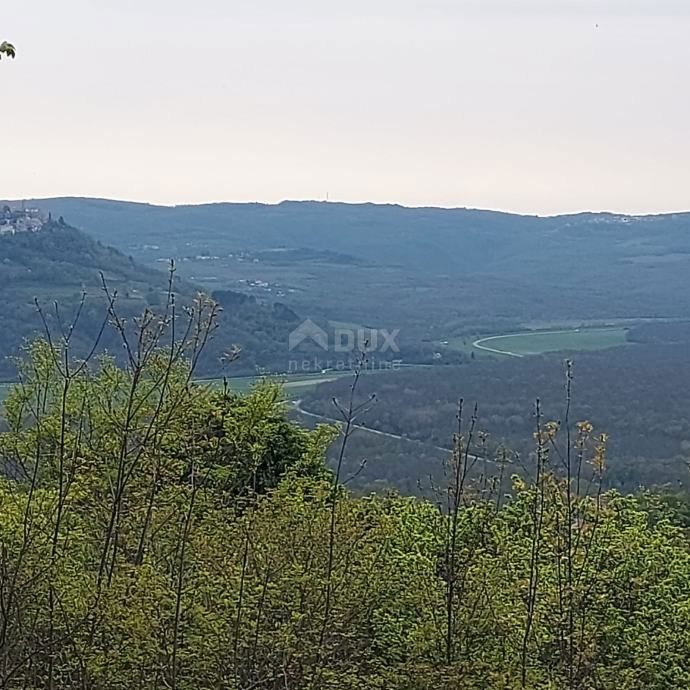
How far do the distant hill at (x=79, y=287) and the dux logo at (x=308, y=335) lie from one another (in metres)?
0.33

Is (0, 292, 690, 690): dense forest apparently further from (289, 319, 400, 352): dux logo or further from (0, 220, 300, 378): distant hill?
(289, 319, 400, 352): dux logo

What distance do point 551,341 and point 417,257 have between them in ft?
132

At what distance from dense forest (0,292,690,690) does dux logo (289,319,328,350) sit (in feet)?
105

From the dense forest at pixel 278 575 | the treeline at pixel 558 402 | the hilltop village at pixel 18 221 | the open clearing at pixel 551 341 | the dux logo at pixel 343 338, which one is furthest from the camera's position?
the hilltop village at pixel 18 221

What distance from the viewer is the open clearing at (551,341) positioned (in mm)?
46062

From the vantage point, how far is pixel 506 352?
4581cm

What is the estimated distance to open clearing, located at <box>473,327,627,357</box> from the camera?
46.1 metres

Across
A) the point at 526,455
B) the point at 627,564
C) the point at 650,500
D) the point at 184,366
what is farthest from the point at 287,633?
the point at 526,455

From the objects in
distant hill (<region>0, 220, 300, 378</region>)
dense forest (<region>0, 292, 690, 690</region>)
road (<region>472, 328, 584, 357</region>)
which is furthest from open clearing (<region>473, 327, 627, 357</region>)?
dense forest (<region>0, 292, 690, 690</region>)

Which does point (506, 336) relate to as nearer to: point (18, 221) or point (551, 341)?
point (551, 341)

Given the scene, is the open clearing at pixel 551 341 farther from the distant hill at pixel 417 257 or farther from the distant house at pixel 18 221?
the distant house at pixel 18 221

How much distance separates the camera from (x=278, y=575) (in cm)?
686

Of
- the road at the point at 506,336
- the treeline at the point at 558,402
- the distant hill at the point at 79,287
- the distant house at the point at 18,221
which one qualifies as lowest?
the road at the point at 506,336

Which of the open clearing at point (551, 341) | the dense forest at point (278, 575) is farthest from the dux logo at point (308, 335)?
the dense forest at point (278, 575)
